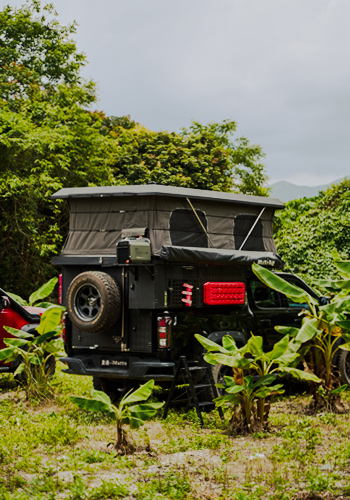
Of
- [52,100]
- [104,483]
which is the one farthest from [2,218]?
[104,483]

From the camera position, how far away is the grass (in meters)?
5.39

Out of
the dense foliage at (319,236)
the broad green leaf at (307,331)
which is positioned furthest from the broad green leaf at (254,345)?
the dense foliage at (319,236)

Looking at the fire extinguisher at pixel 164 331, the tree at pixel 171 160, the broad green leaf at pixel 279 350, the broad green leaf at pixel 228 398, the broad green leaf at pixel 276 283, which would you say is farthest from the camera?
the tree at pixel 171 160

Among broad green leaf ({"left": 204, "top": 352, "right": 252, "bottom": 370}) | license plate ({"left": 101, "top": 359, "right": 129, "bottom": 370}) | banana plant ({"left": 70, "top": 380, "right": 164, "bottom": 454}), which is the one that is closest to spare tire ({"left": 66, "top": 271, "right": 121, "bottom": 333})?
license plate ({"left": 101, "top": 359, "right": 129, "bottom": 370})

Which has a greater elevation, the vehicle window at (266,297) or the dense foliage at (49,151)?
the dense foliage at (49,151)

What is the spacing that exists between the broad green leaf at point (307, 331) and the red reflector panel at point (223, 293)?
4.90 feet

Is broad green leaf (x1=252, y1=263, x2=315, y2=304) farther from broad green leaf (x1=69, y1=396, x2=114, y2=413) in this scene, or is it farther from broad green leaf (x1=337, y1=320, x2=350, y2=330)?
broad green leaf (x1=69, y1=396, x2=114, y2=413)

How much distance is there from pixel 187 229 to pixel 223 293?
41.9 inches

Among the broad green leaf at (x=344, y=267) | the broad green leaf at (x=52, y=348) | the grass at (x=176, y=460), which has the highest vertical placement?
the broad green leaf at (x=344, y=267)

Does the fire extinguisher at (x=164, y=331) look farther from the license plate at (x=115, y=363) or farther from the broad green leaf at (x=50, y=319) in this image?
the broad green leaf at (x=50, y=319)

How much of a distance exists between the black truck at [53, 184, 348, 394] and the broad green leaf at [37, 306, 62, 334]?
0.32m

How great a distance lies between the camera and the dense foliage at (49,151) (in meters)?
19.7

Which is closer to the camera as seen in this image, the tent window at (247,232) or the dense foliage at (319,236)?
the tent window at (247,232)

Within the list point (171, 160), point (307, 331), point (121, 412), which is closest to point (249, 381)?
point (307, 331)
